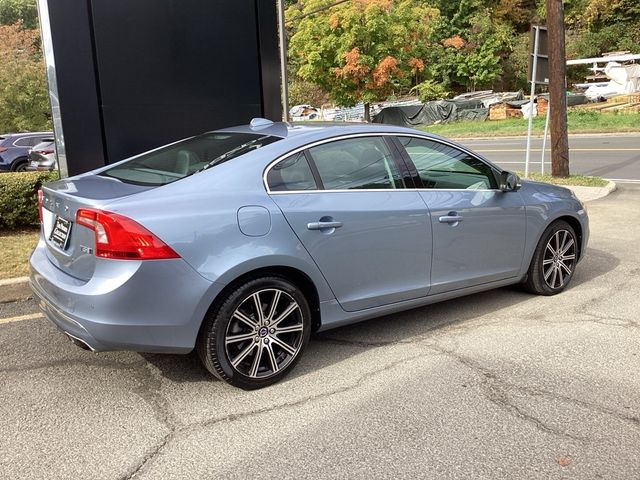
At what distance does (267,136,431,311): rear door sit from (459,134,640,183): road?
1077 cm

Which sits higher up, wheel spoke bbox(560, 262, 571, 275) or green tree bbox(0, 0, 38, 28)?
green tree bbox(0, 0, 38, 28)

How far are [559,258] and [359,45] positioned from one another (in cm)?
2884

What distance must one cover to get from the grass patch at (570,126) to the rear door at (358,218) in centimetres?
2553

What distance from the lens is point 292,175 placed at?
369cm

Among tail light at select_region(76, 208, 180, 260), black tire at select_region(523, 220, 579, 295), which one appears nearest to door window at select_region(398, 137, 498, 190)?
black tire at select_region(523, 220, 579, 295)

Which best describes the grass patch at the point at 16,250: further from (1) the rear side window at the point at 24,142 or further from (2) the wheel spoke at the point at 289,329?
(1) the rear side window at the point at 24,142

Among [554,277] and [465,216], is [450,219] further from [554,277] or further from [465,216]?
[554,277]

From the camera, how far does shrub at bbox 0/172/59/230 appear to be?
7.21 meters

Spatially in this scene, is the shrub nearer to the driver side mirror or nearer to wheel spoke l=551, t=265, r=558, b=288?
the driver side mirror

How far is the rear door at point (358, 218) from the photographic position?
3621 mm

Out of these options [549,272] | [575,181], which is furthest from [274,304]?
[575,181]

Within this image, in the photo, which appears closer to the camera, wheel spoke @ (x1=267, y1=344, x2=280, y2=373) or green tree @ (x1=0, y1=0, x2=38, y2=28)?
wheel spoke @ (x1=267, y1=344, x2=280, y2=373)

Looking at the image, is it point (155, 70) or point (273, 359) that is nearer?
point (273, 359)

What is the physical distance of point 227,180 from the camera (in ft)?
11.3
